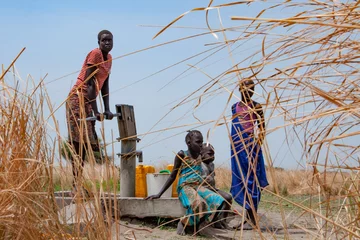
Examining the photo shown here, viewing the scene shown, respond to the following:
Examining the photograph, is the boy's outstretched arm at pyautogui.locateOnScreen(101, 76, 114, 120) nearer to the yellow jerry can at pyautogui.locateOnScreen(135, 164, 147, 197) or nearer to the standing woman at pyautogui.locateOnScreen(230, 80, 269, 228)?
the yellow jerry can at pyautogui.locateOnScreen(135, 164, 147, 197)

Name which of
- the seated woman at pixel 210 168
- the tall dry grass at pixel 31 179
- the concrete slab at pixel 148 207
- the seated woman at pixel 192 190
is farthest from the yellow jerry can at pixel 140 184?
the tall dry grass at pixel 31 179

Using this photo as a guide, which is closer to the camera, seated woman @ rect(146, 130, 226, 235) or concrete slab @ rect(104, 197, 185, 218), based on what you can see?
seated woman @ rect(146, 130, 226, 235)

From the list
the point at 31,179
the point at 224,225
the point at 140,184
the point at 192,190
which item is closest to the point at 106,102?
the point at 140,184

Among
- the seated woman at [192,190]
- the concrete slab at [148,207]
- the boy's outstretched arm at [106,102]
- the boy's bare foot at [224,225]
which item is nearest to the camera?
the seated woman at [192,190]

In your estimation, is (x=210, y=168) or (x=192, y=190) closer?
(x=192, y=190)

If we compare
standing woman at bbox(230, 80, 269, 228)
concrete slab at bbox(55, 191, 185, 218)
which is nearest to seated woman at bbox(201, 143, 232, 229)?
standing woman at bbox(230, 80, 269, 228)

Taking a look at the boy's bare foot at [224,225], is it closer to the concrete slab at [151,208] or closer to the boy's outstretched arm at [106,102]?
the concrete slab at [151,208]

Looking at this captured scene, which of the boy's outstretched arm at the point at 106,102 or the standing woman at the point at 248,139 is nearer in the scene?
the standing woman at the point at 248,139

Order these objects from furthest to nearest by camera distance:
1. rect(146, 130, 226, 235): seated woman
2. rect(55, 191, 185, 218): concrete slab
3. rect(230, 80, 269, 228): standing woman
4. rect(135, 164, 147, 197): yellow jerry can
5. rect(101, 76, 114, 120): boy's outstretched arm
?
rect(135, 164, 147, 197): yellow jerry can < rect(55, 191, 185, 218): concrete slab < rect(101, 76, 114, 120): boy's outstretched arm < rect(146, 130, 226, 235): seated woman < rect(230, 80, 269, 228): standing woman

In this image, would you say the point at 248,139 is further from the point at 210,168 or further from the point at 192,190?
the point at 210,168

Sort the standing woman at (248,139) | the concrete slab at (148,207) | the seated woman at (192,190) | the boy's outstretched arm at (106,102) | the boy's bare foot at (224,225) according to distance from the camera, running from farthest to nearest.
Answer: the boy's bare foot at (224,225) < the concrete slab at (148,207) < the boy's outstretched arm at (106,102) < the seated woman at (192,190) < the standing woman at (248,139)

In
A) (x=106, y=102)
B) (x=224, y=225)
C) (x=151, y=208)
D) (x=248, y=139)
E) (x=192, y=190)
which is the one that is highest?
(x=106, y=102)

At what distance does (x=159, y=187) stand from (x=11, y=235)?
3708 millimetres

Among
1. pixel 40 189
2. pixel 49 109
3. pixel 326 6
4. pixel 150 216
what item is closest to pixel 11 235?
pixel 40 189
